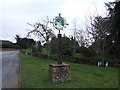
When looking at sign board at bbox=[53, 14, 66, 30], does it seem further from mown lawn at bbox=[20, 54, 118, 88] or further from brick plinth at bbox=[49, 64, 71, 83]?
mown lawn at bbox=[20, 54, 118, 88]

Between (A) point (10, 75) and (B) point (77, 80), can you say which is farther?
(A) point (10, 75)

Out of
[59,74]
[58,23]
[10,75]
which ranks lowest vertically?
[10,75]

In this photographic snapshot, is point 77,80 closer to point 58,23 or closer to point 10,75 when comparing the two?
point 58,23

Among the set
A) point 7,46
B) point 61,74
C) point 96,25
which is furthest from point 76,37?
point 7,46

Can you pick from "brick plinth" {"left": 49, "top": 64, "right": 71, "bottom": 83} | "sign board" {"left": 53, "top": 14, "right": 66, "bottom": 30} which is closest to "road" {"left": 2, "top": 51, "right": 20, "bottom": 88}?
"brick plinth" {"left": 49, "top": 64, "right": 71, "bottom": 83}

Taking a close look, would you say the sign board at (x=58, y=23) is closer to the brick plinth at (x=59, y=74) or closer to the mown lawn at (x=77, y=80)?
the brick plinth at (x=59, y=74)

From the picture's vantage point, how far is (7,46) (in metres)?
112

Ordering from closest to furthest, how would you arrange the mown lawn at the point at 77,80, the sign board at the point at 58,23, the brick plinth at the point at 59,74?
the mown lawn at the point at 77,80
the brick plinth at the point at 59,74
the sign board at the point at 58,23

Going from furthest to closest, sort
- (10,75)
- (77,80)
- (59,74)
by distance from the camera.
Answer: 1. (10,75)
2. (77,80)
3. (59,74)

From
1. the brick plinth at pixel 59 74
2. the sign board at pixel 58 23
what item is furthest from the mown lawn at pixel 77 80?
the sign board at pixel 58 23

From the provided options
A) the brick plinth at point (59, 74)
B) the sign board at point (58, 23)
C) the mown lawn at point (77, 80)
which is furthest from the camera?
the sign board at point (58, 23)

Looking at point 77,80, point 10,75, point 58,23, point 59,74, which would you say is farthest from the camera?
point 10,75

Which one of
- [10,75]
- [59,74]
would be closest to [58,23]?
[59,74]

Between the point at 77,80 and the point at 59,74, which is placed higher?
the point at 59,74
